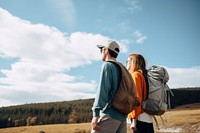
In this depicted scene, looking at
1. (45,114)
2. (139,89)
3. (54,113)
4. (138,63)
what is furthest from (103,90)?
(45,114)

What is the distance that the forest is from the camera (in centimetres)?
16457

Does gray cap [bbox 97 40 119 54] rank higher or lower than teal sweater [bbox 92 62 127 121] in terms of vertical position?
higher

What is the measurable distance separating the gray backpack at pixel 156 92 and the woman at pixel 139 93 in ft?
0.35

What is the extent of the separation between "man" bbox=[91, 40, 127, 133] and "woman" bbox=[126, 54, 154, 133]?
2.94ft

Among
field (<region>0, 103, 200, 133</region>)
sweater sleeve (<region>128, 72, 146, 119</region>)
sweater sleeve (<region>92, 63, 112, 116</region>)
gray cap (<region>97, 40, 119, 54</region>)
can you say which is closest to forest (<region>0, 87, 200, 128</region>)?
field (<region>0, 103, 200, 133</region>)

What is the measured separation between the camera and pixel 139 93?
6289 mm

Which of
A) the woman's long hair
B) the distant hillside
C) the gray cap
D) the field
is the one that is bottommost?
the field

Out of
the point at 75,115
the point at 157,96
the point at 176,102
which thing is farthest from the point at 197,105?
the point at 157,96

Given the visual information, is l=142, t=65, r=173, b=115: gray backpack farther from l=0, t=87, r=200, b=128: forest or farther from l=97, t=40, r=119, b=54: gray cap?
l=0, t=87, r=200, b=128: forest

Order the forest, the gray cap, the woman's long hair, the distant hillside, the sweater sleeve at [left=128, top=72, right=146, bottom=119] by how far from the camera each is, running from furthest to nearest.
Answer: the forest < the distant hillside < the woman's long hair < the sweater sleeve at [left=128, top=72, right=146, bottom=119] < the gray cap

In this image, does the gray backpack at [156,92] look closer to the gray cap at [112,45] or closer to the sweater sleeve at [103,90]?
the gray cap at [112,45]

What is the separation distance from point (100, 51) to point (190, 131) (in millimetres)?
63306

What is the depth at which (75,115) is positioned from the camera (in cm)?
16525

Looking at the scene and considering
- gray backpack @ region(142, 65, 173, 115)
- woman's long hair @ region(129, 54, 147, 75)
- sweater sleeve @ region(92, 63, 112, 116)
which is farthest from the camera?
woman's long hair @ region(129, 54, 147, 75)
